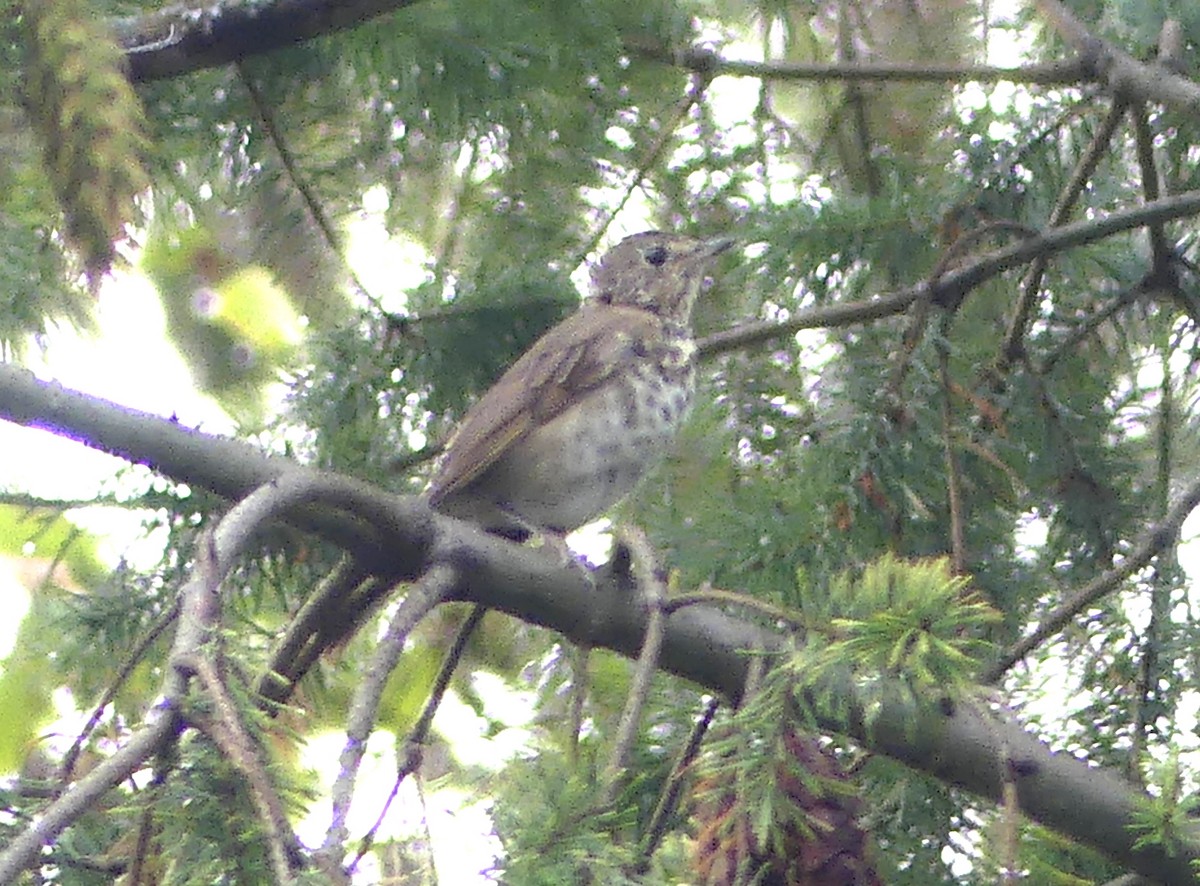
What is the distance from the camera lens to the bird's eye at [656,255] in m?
3.24

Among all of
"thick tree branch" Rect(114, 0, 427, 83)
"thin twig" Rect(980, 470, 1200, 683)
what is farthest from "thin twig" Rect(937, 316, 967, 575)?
"thick tree branch" Rect(114, 0, 427, 83)

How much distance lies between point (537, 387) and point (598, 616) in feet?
3.12

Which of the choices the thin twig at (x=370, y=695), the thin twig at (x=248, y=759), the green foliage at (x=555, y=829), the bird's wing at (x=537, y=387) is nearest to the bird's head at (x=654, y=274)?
the bird's wing at (x=537, y=387)

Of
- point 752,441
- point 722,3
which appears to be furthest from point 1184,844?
point 722,3

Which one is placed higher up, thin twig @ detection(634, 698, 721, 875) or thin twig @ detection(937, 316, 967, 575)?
thin twig @ detection(937, 316, 967, 575)

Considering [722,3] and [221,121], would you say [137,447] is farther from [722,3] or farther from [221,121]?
[722,3]

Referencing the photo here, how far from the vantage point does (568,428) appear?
115 inches

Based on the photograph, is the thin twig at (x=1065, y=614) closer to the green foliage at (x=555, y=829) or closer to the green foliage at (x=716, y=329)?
the green foliage at (x=716, y=329)

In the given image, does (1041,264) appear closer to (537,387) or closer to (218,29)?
(537,387)

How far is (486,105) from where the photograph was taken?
8.36ft

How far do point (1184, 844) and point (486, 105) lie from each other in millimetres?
1459

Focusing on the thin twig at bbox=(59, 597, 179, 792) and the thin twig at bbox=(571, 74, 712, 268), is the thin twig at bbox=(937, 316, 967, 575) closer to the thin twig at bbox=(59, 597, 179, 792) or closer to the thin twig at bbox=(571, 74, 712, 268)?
the thin twig at bbox=(571, 74, 712, 268)

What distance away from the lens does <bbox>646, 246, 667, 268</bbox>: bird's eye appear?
10.6 feet

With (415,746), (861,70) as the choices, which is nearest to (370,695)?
(415,746)
